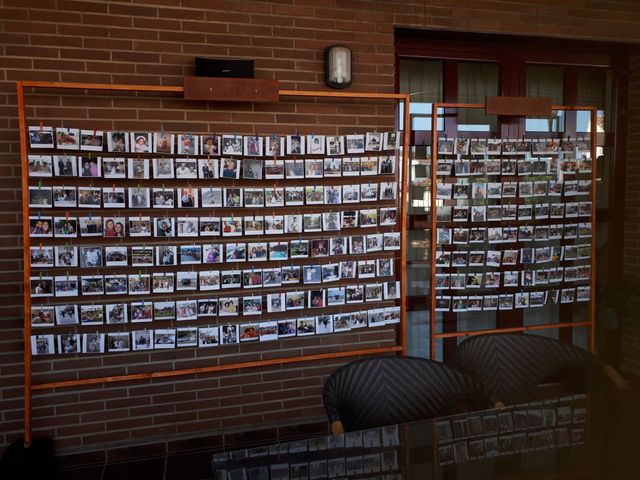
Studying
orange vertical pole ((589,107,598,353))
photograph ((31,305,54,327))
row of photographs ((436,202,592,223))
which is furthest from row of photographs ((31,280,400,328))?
orange vertical pole ((589,107,598,353))

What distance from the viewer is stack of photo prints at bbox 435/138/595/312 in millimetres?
3721

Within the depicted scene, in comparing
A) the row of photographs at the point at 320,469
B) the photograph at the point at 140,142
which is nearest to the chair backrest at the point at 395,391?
the row of photographs at the point at 320,469

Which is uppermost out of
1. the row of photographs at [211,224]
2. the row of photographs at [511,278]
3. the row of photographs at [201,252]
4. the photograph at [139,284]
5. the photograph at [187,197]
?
the photograph at [187,197]

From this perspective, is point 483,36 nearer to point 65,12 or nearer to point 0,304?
point 65,12

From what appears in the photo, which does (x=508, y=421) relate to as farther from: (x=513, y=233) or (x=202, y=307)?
(x=513, y=233)

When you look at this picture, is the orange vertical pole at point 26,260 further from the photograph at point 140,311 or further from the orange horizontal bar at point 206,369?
the photograph at point 140,311

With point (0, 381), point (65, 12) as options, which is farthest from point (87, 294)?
point (65, 12)

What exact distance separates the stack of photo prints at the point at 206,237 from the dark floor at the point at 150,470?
0.71 meters

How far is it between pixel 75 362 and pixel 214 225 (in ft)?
3.76

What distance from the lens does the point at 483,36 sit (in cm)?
388

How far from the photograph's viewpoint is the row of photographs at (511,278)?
375 cm

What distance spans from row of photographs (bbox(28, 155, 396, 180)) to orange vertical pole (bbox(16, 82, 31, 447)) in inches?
5.4

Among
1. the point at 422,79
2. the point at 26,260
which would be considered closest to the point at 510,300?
the point at 422,79

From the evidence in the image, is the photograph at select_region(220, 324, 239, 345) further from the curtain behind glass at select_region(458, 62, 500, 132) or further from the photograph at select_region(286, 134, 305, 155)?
the curtain behind glass at select_region(458, 62, 500, 132)
